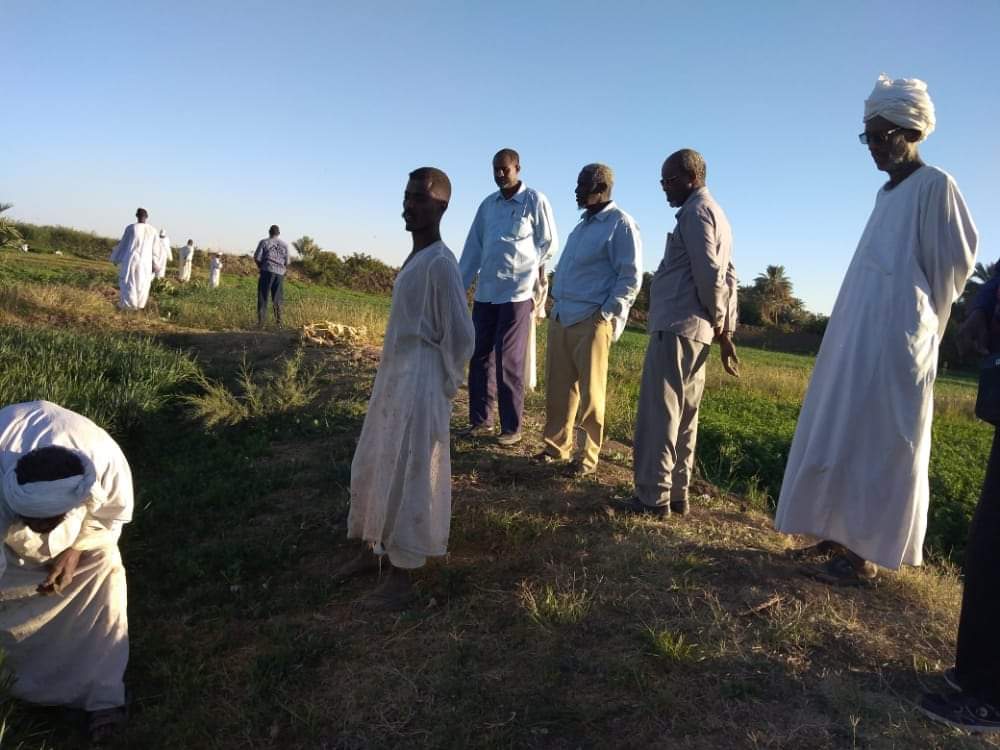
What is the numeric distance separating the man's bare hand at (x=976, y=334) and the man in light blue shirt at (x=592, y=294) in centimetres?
206

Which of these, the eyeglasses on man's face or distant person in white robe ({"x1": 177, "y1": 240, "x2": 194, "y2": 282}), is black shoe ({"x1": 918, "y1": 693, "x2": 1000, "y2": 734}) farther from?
distant person in white robe ({"x1": 177, "y1": 240, "x2": 194, "y2": 282})

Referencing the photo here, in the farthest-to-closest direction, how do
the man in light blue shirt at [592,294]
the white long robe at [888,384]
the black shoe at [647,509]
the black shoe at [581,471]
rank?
the black shoe at [581,471]
the man in light blue shirt at [592,294]
the black shoe at [647,509]
the white long robe at [888,384]

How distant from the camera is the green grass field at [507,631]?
2545mm

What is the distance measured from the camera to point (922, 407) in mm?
2996

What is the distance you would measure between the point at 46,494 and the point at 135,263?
467 inches

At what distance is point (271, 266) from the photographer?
44.6 ft

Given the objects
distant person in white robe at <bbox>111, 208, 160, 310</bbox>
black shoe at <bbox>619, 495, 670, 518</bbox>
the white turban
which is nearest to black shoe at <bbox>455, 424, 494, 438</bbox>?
black shoe at <bbox>619, 495, 670, 518</bbox>

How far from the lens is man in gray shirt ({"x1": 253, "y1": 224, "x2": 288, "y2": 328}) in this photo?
44.4 feet

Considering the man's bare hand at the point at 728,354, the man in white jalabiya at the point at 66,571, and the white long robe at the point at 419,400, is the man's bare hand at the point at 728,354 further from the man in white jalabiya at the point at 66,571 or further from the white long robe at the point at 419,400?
the man in white jalabiya at the point at 66,571

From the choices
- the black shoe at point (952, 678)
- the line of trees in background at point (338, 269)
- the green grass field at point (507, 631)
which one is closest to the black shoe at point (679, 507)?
the green grass field at point (507, 631)

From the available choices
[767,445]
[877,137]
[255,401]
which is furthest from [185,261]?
[877,137]

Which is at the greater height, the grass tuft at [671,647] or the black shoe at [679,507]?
the black shoe at [679,507]

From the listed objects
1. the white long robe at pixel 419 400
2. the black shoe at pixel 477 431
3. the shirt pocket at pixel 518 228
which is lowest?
the black shoe at pixel 477 431

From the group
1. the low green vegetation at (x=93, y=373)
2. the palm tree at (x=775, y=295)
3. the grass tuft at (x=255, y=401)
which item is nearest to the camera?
the low green vegetation at (x=93, y=373)
